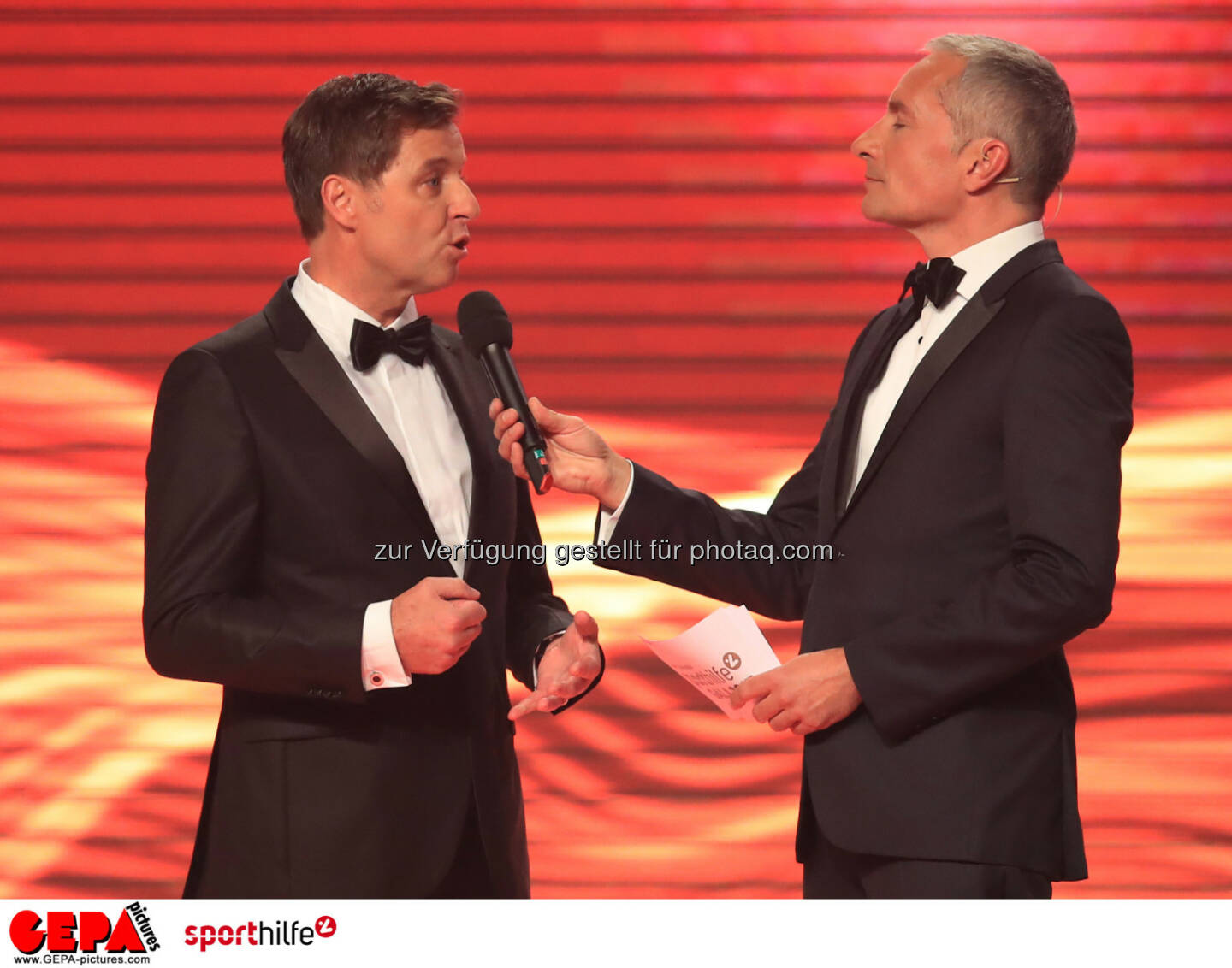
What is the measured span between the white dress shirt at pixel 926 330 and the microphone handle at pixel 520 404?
51 centimetres

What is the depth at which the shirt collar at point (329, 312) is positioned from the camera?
2205mm

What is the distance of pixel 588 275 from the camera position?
142 inches

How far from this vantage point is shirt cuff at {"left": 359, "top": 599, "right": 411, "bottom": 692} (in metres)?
1.95

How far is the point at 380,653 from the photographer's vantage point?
1.95m

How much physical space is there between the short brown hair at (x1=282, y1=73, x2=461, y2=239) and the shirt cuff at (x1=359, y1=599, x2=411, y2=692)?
0.75m

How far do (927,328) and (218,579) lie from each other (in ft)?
4.00

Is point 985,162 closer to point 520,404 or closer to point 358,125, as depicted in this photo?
point 520,404

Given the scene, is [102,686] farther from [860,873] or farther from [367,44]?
[860,873]

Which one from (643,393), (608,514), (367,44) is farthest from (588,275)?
(608,514)

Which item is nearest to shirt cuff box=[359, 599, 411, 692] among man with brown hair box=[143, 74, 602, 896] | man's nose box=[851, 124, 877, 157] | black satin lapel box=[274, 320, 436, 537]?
man with brown hair box=[143, 74, 602, 896]
